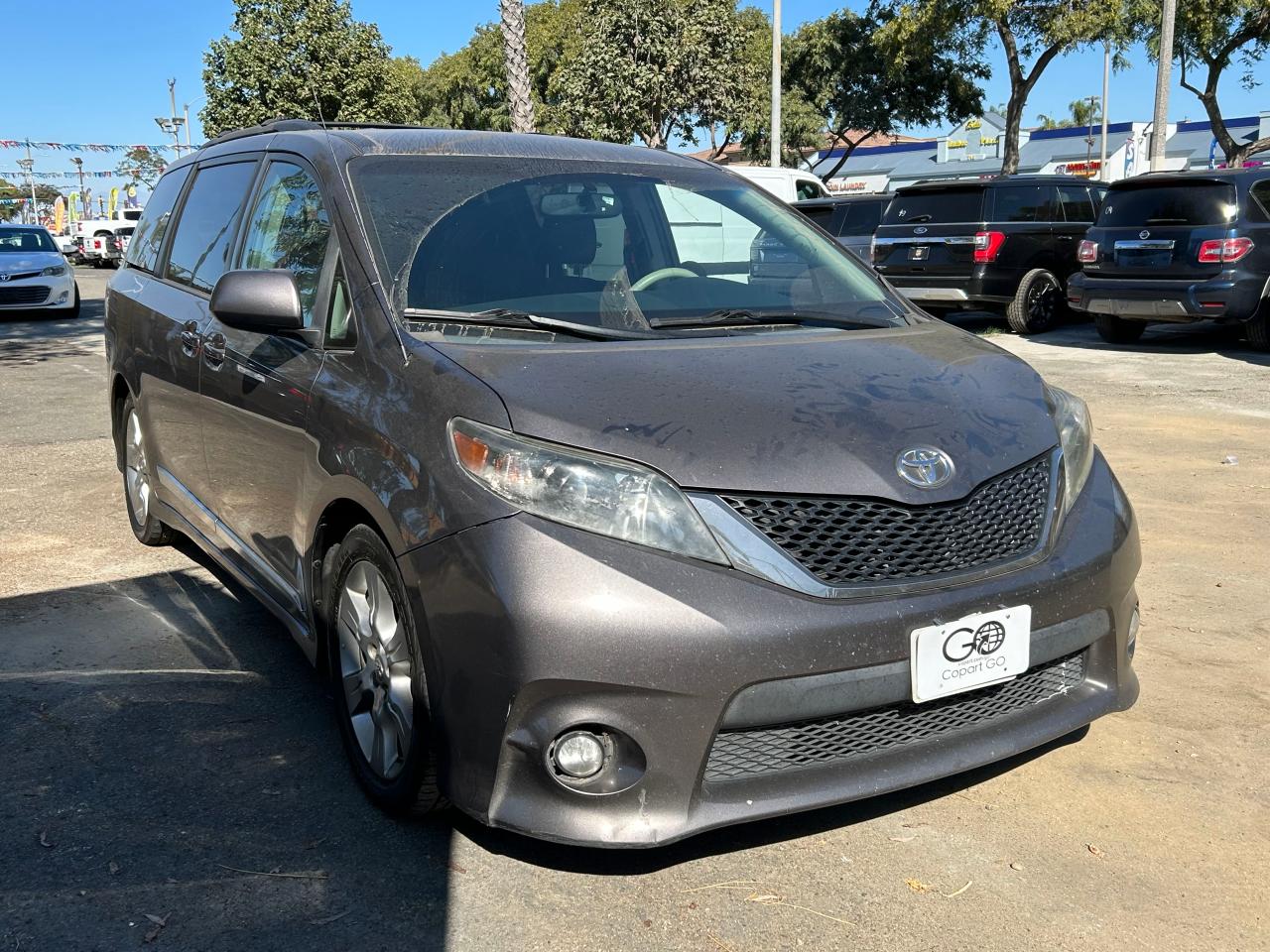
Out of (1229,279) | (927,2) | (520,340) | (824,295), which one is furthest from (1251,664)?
(927,2)

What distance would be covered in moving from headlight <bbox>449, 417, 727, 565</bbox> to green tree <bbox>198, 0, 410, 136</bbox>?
35.4 metres

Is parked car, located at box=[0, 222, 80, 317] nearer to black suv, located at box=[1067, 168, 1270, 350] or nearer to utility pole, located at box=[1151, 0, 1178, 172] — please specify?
black suv, located at box=[1067, 168, 1270, 350]

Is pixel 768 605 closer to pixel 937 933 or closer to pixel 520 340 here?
pixel 937 933

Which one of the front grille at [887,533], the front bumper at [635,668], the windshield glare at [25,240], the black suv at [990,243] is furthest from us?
the windshield glare at [25,240]

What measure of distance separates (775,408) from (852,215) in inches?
584

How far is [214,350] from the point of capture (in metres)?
4.06

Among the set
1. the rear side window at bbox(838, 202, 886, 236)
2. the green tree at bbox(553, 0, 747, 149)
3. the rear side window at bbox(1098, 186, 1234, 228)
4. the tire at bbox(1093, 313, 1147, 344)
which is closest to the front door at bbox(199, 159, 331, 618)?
the rear side window at bbox(1098, 186, 1234, 228)

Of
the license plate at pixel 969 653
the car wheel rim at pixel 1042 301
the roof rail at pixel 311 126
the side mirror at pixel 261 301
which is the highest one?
the roof rail at pixel 311 126

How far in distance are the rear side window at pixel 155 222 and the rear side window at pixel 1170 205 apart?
9.58m

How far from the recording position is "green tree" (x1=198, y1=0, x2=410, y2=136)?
35938mm

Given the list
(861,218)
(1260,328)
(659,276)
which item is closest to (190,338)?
(659,276)

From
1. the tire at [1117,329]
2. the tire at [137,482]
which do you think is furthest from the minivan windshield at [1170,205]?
the tire at [137,482]

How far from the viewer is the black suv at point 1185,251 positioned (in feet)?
37.0

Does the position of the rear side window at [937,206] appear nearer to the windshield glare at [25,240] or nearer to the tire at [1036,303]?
the tire at [1036,303]
